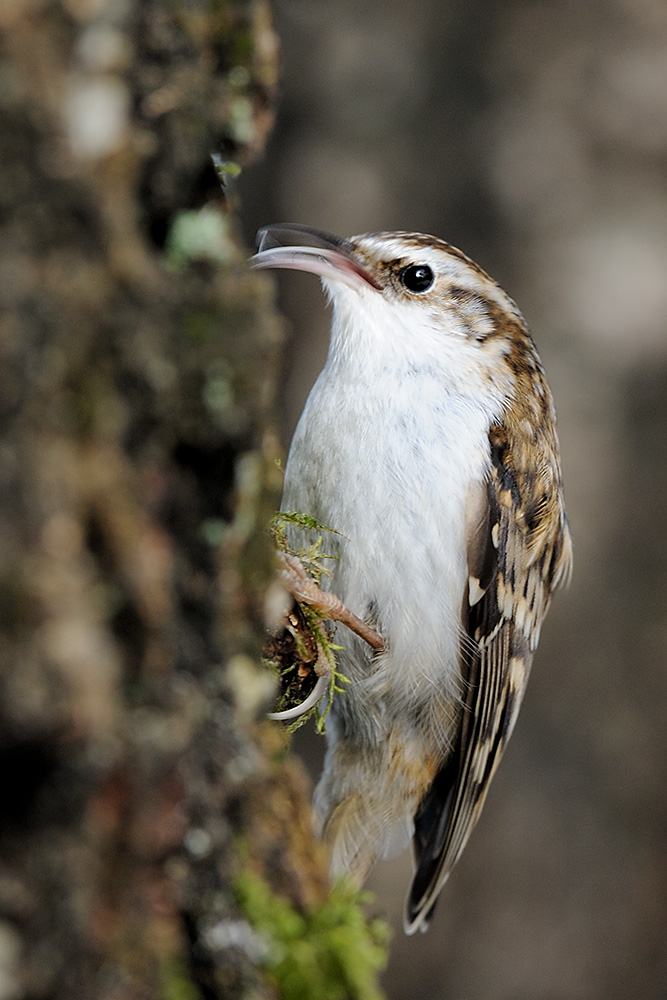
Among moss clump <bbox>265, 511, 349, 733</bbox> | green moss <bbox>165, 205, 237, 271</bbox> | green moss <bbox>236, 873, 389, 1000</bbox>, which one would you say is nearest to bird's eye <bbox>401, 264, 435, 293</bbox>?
moss clump <bbox>265, 511, 349, 733</bbox>

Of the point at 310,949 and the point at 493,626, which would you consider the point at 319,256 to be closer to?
the point at 493,626

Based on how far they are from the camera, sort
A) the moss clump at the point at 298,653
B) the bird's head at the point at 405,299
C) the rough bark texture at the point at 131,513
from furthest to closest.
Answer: the bird's head at the point at 405,299, the moss clump at the point at 298,653, the rough bark texture at the point at 131,513

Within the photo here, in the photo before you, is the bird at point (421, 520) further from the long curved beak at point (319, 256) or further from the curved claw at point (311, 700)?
the curved claw at point (311, 700)

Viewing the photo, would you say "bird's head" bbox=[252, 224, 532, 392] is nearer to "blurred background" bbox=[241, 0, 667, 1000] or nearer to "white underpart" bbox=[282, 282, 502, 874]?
"white underpart" bbox=[282, 282, 502, 874]

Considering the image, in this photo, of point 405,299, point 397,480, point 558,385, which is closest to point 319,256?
point 405,299

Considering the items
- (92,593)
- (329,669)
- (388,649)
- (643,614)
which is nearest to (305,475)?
(388,649)

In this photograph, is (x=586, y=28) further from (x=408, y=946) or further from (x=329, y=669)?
(x=408, y=946)

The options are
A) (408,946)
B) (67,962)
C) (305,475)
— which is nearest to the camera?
(67,962)

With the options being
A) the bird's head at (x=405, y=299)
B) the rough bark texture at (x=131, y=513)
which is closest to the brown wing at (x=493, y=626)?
the bird's head at (x=405, y=299)
